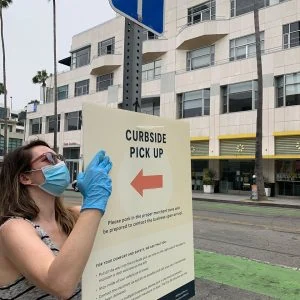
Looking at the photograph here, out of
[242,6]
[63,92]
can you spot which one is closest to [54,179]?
[242,6]

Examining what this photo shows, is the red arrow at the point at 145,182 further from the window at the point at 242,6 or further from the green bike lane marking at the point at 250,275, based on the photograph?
the window at the point at 242,6

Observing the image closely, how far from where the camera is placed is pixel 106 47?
138 ft

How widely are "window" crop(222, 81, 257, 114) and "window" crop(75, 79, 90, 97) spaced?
1768 centimetres

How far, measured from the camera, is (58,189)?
221 cm

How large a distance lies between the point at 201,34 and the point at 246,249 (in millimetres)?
24888

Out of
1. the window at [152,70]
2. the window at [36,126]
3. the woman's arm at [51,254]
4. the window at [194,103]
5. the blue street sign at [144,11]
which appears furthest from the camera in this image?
the window at [36,126]

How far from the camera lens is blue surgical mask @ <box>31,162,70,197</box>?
2.17 metres

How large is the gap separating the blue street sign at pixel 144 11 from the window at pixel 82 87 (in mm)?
41930

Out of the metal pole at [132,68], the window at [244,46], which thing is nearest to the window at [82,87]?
the window at [244,46]

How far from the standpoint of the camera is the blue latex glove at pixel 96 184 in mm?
1863

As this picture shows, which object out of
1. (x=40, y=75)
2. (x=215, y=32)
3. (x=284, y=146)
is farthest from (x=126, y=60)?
(x=40, y=75)

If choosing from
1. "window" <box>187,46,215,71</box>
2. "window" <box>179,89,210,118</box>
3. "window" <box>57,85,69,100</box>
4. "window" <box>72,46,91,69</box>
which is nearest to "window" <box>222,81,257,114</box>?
"window" <box>179,89,210,118</box>

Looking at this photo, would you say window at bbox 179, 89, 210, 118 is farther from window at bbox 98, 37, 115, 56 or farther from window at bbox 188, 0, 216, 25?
window at bbox 98, 37, 115, 56

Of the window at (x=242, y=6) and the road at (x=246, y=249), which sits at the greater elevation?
the window at (x=242, y=6)
